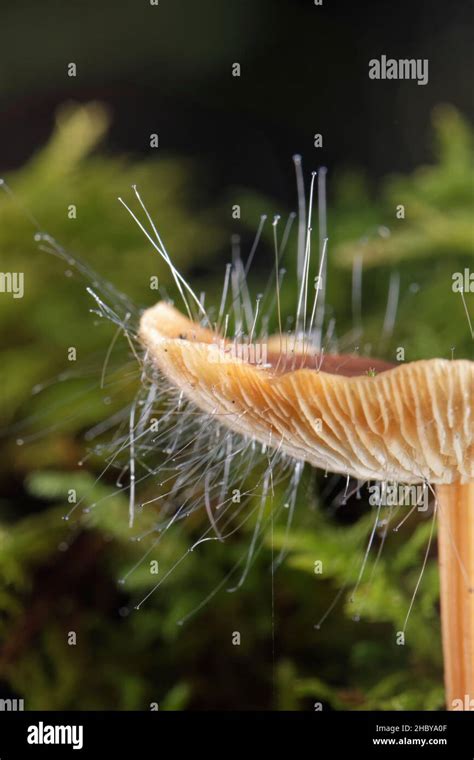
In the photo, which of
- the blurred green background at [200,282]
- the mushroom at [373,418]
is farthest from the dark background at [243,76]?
the mushroom at [373,418]

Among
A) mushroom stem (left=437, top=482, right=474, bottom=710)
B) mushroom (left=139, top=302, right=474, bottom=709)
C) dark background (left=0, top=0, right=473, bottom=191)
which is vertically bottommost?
mushroom stem (left=437, top=482, right=474, bottom=710)

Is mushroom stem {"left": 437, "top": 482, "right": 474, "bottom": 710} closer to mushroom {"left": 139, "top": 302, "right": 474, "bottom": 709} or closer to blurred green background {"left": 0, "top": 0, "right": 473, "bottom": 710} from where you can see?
mushroom {"left": 139, "top": 302, "right": 474, "bottom": 709}

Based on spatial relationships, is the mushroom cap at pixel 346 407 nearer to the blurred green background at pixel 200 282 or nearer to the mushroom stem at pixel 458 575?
the mushroom stem at pixel 458 575

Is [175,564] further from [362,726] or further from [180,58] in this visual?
[180,58]

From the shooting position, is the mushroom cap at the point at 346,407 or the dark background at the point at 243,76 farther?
the dark background at the point at 243,76

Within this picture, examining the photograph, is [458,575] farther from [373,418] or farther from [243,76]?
[243,76]

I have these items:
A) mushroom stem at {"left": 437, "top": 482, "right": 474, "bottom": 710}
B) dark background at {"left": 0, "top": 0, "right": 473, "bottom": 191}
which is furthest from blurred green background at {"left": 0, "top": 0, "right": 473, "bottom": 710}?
A: mushroom stem at {"left": 437, "top": 482, "right": 474, "bottom": 710}

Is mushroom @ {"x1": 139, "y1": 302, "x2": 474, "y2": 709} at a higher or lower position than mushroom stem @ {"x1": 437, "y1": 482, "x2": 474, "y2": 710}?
higher

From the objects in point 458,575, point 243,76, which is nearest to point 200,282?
point 243,76
